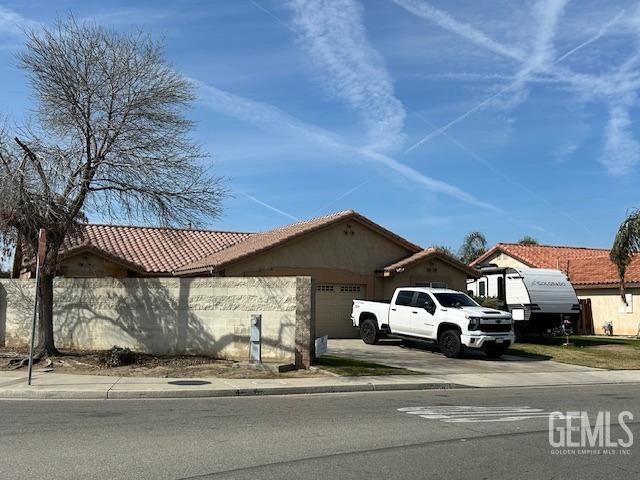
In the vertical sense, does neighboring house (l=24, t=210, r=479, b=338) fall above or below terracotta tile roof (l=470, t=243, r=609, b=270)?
below

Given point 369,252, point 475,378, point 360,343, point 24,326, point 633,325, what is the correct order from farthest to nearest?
point 633,325 < point 369,252 < point 360,343 < point 24,326 < point 475,378

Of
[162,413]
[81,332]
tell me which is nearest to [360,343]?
[81,332]

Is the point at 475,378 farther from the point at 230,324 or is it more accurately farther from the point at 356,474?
the point at 356,474

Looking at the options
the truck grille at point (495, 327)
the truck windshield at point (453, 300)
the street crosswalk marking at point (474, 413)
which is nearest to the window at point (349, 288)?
the truck windshield at point (453, 300)

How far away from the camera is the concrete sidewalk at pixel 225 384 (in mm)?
12312

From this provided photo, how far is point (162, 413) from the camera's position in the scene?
33.8 ft

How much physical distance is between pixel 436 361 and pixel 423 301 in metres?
2.30

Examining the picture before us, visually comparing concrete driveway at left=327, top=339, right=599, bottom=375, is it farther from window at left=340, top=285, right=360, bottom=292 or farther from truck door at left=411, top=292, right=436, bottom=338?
window at left=340, top=285, right=360, bottom=292

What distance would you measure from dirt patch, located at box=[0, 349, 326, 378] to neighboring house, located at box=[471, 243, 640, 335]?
22130mm

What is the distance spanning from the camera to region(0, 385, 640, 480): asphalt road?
6.66m

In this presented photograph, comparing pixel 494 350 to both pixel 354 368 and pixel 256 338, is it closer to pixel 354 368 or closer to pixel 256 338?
pixel 354 368

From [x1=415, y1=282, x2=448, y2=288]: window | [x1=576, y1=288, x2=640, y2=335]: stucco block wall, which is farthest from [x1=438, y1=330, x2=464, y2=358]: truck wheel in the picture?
[x1=576, y1=288, x2=640, y2=335]: stucco block wall

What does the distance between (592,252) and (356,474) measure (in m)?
42.7

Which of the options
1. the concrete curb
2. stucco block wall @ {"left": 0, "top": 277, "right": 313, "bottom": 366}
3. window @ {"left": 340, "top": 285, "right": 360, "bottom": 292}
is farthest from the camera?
window @ {"left": 340, "top": 285, "right": 360, "bottom": 292}
